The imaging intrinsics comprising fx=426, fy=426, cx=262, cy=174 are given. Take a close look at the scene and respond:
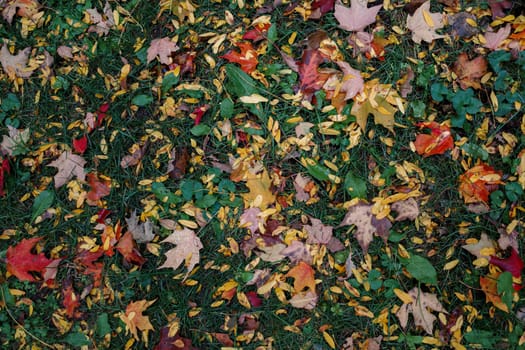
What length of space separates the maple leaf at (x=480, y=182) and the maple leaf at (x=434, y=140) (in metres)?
0.14

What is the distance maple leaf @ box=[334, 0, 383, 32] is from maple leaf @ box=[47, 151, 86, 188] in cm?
135

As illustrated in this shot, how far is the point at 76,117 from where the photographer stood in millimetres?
2072

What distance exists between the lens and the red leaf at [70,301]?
1.94m

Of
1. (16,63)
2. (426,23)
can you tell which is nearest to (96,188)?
(16,63)

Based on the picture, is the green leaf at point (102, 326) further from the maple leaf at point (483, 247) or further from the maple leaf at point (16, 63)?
the maple leaf at point (483, 247)

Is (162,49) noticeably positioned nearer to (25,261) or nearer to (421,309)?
(25,261)

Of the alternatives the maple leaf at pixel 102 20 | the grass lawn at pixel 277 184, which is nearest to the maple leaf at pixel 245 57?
the grass lawn at pixel 277 184

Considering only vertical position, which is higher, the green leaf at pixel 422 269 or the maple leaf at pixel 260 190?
the maple leaf at pixel 260 190

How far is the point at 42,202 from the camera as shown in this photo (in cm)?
204

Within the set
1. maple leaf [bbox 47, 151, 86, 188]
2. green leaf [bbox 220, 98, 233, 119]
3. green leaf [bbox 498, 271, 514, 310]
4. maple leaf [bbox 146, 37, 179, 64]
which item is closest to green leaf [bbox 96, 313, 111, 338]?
maple leaf [bbox 47, 151, 86, 188]

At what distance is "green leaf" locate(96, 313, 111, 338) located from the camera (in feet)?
6.23

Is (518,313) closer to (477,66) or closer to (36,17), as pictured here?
(477,66)

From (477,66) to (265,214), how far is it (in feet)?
3.58

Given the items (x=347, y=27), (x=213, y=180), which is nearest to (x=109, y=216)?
(x=213, y=180)
